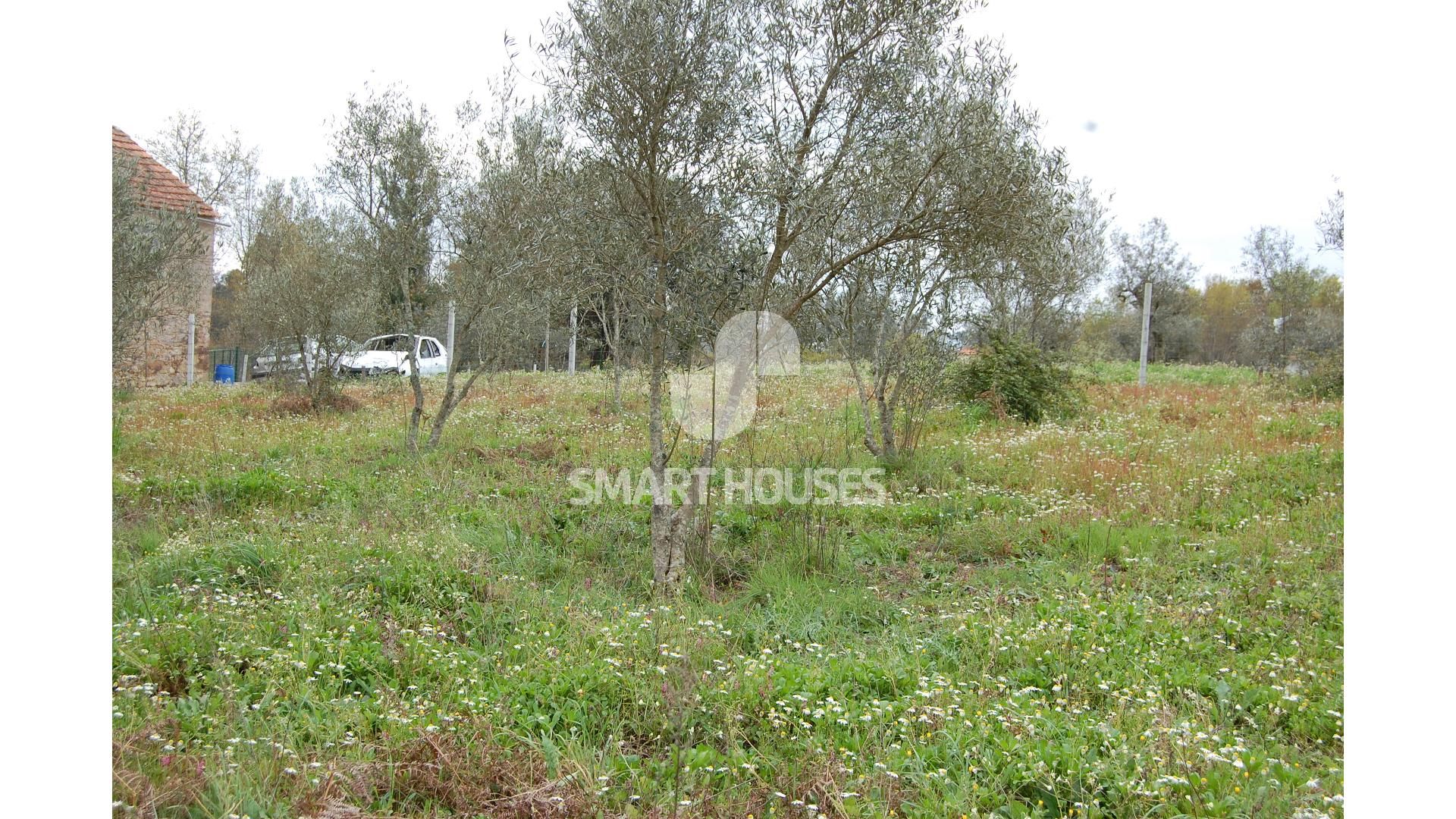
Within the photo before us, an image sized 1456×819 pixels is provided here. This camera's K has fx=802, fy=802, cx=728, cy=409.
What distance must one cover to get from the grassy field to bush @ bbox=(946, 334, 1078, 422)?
3134 mm

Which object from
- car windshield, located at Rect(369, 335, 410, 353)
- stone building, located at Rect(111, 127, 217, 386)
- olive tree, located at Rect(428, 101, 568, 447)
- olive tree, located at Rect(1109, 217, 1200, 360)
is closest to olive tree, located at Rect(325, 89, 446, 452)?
olive tree, located at Rect(428, 101, 568, 447)

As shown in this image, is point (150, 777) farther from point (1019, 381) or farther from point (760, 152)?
point (1019, 381)

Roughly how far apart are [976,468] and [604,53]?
21.8ft

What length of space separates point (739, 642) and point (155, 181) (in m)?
11.5

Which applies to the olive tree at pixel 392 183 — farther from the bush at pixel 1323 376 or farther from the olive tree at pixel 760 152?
the bush at pixel 1323 376

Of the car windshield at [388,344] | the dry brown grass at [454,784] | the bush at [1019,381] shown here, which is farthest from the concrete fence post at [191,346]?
the dry brown grass at [454,784]

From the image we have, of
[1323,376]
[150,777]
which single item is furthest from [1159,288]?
[150,777]

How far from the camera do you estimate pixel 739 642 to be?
5.29 m

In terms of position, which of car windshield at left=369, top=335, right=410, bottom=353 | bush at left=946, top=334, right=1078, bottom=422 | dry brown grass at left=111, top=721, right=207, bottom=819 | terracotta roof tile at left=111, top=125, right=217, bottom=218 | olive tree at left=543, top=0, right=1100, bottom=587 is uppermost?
terracotta roof tile at left=111, top=125, right=217, bottom=218

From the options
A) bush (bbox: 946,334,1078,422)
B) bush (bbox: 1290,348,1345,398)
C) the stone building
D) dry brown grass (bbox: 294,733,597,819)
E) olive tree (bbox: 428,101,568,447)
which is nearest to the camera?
dry brown grass (bbox: 294,733,597,819)

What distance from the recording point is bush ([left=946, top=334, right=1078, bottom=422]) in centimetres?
1334

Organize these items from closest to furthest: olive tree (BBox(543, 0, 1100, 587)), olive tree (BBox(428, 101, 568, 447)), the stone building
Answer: olive tree (BBox(543, 0, 1100, 587)) → olive tree (BBox(428, 101, 568, 447)) → the stone building

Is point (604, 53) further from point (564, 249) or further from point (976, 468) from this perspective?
point (976, 468)

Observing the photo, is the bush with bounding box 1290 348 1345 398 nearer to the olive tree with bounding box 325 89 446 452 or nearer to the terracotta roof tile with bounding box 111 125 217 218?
the olive tree with bounding box 325 89 446 452
